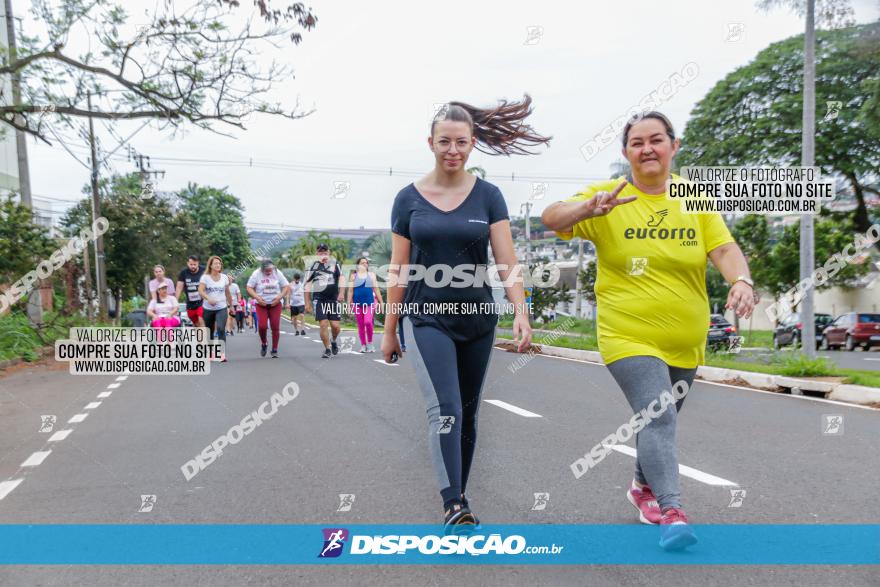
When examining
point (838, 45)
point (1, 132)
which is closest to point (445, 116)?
point (1, 132)

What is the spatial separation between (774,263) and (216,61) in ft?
88.6

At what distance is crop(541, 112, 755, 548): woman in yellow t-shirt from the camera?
153 inches

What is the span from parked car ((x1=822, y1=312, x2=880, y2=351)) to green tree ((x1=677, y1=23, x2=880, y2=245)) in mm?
4633

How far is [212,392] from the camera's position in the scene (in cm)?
1071

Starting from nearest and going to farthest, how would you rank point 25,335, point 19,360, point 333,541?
point 333,541, point 19,360, point 25,335

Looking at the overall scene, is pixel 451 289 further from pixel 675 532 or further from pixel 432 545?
pixel 675 532

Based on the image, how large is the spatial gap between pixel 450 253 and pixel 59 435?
17.3ft

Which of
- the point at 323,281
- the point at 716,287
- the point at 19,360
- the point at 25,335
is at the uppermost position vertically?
the point at 323,281

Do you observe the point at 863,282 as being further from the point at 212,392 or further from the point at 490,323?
the point at 490,323

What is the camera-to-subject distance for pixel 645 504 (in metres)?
4.38

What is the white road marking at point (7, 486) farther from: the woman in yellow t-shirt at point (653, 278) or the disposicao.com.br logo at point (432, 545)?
the woman in yellow t-shirt at point (653, 278)

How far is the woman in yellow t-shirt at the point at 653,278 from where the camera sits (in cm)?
388

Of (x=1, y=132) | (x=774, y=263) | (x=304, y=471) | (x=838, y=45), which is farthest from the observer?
(x=774, y=263)

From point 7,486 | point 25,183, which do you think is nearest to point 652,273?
point 7,486
